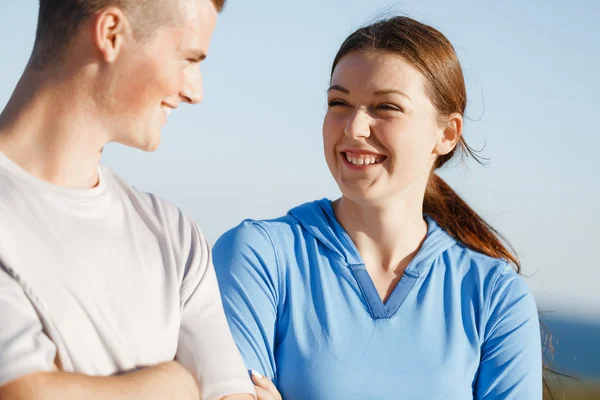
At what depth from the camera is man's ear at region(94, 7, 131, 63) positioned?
1.69 m

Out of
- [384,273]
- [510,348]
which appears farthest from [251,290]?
[510,348]

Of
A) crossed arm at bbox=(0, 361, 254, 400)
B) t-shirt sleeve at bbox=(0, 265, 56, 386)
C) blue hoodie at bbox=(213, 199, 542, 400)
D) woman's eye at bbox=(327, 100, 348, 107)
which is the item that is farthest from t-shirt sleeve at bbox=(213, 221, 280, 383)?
t-shirt sleeve at bbox=(0, 265, 56, 386)

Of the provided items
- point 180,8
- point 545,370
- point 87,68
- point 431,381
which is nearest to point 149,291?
point 87,68

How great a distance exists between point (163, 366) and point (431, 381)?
44.4 inches

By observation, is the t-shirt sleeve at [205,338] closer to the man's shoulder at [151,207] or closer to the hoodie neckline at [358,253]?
the man's shoulder at [151,207]

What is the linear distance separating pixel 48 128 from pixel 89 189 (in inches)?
6.5

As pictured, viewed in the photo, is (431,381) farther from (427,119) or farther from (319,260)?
(427,119)

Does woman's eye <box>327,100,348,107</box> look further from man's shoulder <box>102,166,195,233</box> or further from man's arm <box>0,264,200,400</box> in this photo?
man's arm <box>0,264,200,400</box>

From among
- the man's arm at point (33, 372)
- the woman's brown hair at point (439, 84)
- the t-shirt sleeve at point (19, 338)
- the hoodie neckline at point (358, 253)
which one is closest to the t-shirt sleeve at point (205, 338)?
the man's arm at point (33, 372)

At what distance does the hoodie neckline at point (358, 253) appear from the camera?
110 inches

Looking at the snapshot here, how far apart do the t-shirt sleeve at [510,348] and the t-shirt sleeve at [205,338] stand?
1.05 m

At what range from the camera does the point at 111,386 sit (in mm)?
1648

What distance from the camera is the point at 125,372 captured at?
175 centimetres

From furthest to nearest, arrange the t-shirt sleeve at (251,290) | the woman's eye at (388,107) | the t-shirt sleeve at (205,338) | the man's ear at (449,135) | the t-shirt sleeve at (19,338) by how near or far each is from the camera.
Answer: the man's ear at (449,135)
the woman's eye at (388,107)
the t-shirt sleeve at (251,290)
the t-shirt sleeve at (205,338)
the t-shirt sleeve at (19,338)
